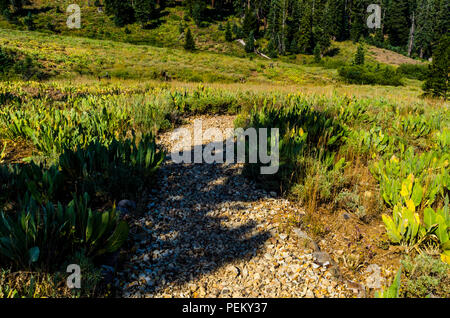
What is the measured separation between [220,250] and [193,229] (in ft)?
1.42

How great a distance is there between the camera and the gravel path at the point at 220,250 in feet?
6.90

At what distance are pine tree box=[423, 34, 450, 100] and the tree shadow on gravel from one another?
15.5 meters

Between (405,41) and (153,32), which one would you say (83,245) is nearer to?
(153,32)

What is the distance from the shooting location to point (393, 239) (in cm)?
252

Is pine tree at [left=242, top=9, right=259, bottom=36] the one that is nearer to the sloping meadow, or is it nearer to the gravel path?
the sloping meadow

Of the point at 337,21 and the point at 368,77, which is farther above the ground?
the point at 337,21

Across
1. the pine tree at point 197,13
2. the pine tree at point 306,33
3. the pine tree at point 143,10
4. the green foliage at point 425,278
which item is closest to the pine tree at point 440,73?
the green foliage at point 425,278

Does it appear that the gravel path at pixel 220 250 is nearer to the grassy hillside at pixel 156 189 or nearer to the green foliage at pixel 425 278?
the grassy hillside at pixel 156 189

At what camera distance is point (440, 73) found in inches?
553

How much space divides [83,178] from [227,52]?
A: 51.6 metres

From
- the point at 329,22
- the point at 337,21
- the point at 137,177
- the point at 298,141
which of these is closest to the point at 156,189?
the point at 137,177

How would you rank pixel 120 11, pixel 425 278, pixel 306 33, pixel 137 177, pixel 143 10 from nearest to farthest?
pixel 425 278 < pixel 137 177 < pixel 120 11 < pixel 143 10 < pixel 306 33

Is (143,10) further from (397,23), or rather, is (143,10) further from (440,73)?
(397,23)

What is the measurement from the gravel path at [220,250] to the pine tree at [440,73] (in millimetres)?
15588
